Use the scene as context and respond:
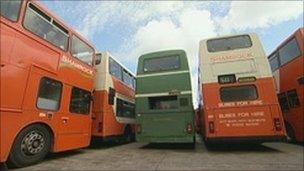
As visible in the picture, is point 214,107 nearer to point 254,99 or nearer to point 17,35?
point 254,99

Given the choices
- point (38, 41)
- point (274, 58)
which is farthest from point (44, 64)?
point (274, 58)

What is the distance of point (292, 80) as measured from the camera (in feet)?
32.3

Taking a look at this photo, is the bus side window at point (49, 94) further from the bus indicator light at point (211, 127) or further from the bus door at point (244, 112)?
the bus door at point (244, 112)

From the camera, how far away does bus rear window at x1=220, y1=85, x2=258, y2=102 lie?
8.52 m

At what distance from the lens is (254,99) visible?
27.6 feet

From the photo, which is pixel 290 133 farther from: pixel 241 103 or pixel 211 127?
pixel 211 127

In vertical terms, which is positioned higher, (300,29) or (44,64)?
(300,29)

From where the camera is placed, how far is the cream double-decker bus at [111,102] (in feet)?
32.2

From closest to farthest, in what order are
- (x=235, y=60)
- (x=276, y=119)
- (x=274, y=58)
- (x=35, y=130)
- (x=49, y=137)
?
(x=35, y=130) < (x=49, y=137) < (x=276, y=119) < (x=235, y=60) < (x=274, y=58)

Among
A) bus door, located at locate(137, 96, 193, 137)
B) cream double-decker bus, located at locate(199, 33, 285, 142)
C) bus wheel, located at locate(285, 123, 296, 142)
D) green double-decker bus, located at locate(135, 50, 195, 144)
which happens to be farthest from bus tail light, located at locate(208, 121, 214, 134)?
bus wheel, located at locate(285, 123, 296, 142)

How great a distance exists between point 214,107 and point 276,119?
1786 mm

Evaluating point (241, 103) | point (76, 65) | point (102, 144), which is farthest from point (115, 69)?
point (241, 103)

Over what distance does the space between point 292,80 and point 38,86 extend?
27.3ft

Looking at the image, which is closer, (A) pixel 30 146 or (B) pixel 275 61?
(A) pixel 30 146
